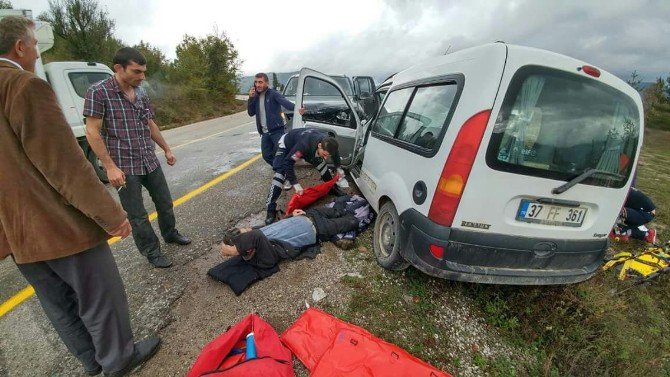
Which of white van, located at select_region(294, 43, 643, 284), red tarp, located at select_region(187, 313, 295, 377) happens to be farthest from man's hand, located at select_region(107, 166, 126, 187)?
white van, located at select_region(294, 43, 643, 284)

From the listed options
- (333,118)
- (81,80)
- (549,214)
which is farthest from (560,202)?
(81,80)

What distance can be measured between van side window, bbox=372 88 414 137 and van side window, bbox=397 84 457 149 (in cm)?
16

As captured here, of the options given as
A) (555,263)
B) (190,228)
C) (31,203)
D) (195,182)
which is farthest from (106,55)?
(555,263)

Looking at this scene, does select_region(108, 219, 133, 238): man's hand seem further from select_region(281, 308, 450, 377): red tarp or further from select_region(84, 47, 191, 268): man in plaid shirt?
select_region(281, 308, 450, 377): red tarp

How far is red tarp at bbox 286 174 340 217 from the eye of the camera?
378 centimetres

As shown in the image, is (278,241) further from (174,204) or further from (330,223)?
(174,204)

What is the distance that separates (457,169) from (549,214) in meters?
0.75

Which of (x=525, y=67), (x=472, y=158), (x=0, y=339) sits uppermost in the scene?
(x=525, y=67)

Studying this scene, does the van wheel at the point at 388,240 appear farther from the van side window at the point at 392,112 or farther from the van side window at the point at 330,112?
the van side window at the point at 330,112

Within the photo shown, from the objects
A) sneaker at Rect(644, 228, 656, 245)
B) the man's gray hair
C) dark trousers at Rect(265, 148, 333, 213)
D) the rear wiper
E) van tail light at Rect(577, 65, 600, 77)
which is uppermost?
the man's gray hair

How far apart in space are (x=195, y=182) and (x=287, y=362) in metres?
4.17

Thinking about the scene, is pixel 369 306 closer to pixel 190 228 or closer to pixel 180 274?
pixel 180 274

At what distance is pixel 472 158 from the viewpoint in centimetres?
184

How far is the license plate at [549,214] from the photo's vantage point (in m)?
1.97
